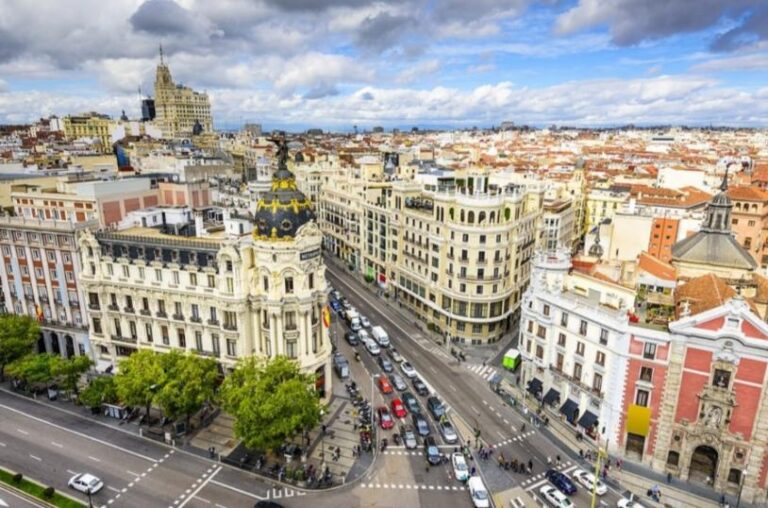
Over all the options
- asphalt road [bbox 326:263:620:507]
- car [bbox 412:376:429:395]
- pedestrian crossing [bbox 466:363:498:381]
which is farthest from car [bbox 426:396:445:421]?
pedestrian crossing [bbox 466:363:498:381]

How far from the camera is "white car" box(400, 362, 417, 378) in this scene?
84.9 m

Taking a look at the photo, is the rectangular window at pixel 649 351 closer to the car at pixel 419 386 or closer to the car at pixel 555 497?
the car at pixel 555 497

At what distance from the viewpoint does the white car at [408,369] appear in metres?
84.9

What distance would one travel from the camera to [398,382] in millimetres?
81875

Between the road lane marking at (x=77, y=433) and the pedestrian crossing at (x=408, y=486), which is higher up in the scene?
the road lane marking at (x=77, y=433)

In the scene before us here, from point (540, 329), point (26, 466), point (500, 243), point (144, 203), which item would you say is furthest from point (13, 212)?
point (540, 329)

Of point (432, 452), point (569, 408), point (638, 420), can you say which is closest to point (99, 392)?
point (432, 452)

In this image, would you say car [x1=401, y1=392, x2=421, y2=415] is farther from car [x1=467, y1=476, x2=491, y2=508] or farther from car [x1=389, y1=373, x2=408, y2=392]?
car [x1=467, y1=476, x2=491, y2=508]

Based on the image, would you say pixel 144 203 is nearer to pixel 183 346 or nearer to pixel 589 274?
pixel 183 346

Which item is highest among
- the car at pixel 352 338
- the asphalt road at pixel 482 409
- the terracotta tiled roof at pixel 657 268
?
the terracotta tiled roof at pixel 657 268

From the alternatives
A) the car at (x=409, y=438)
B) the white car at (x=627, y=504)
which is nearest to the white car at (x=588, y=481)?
the white car at (x=627, y=504)

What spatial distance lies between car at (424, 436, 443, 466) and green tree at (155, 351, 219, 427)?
98.2 feet

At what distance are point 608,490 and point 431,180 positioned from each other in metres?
81.6

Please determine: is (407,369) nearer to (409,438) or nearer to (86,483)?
(409,438)
